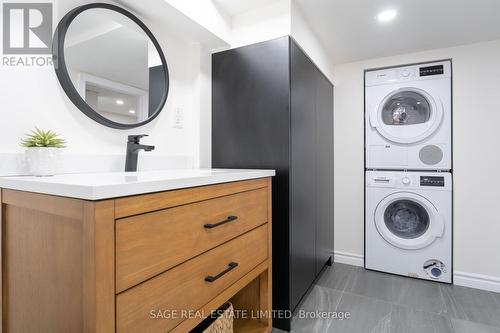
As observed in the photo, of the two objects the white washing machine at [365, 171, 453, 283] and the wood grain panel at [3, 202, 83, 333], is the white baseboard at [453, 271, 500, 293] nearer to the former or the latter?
the white washing machine at [365, 171, 453, 283]

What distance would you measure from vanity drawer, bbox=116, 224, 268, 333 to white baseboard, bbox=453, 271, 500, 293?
7.01 feet

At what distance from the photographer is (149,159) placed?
1.52 m

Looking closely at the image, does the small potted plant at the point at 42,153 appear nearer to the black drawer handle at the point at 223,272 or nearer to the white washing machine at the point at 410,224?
the black drawer handle at the point at 223,272

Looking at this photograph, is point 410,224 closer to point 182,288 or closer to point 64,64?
point 182,288

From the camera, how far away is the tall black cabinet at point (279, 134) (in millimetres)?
1652

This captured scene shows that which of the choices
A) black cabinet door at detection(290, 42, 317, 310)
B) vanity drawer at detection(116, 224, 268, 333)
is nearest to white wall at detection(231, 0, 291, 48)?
black cabinet door at detection(290, 42, 317, 310)

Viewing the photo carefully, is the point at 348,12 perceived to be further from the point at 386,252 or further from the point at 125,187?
the point at 386,252

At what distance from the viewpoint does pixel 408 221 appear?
254cm

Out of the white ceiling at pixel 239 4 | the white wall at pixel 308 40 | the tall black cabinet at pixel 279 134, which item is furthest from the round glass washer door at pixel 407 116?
the white ceiling at pixel 239 4

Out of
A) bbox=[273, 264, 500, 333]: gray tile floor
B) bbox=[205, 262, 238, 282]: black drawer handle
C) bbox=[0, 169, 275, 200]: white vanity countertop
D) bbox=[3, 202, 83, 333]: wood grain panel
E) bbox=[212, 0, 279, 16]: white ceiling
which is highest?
bbox=[212, 0, 279, 16]: white ceiling

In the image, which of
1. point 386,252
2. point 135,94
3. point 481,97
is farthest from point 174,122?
point 481,97

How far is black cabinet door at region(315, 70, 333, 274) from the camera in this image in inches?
87.9

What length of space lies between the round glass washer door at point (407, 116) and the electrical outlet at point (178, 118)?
187 centimetres

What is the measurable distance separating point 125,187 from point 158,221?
0.57 feet
